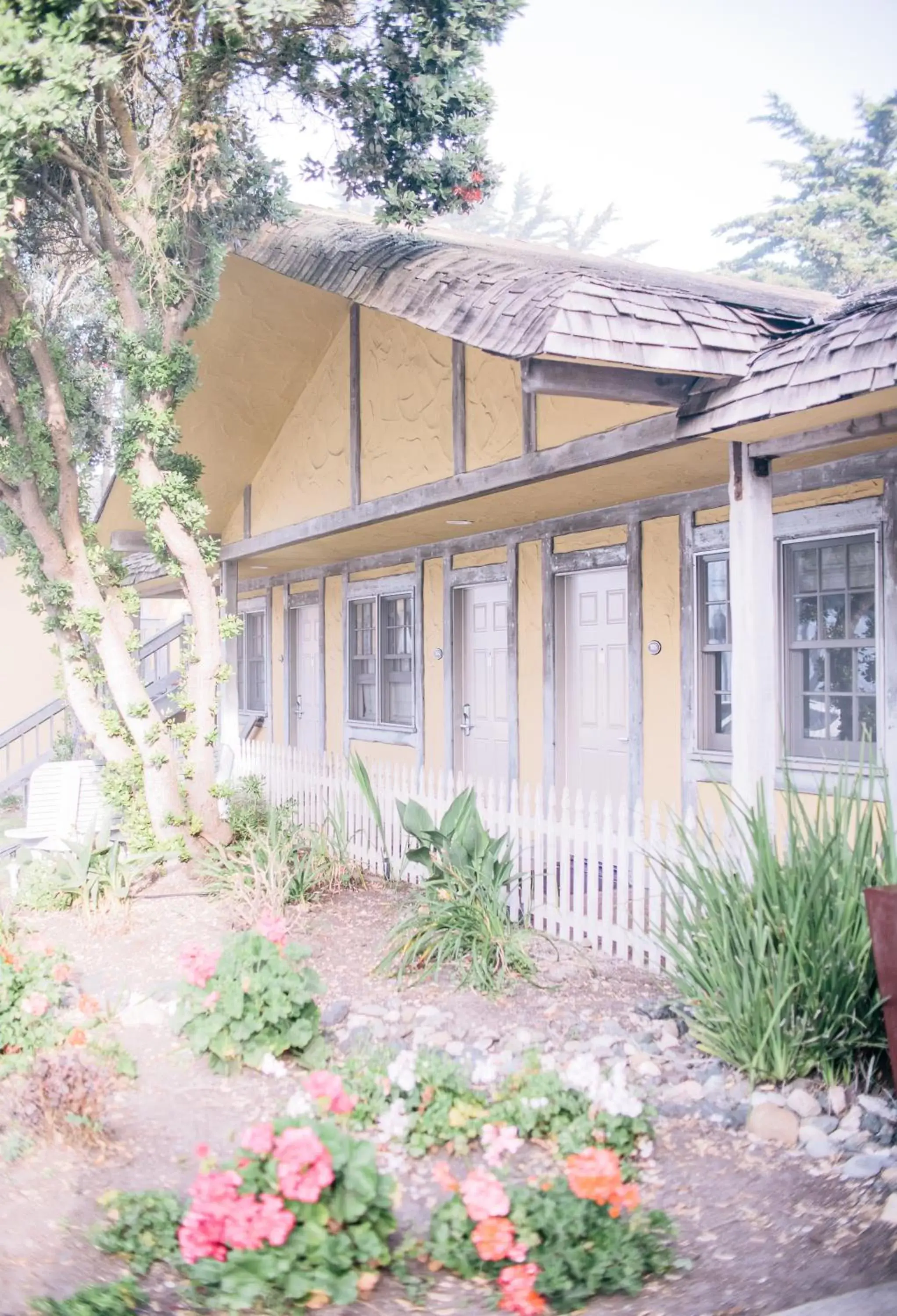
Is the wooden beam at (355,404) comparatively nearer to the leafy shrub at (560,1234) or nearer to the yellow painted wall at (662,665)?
the yellow painted wall at (662,665)

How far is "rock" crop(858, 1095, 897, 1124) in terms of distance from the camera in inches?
157

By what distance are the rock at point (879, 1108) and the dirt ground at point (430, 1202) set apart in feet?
1.27

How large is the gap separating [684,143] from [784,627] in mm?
39839

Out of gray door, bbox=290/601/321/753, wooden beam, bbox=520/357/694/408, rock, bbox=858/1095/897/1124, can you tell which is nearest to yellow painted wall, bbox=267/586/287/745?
gray door, bbox=290/601/321/753

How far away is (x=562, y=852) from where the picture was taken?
6.75 m

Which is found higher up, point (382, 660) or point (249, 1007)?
point (382, 660)

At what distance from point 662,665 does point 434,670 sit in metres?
3.48

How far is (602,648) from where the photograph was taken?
366 inches

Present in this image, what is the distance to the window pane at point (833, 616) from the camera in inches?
289

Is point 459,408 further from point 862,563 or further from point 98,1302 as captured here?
point 98,1302

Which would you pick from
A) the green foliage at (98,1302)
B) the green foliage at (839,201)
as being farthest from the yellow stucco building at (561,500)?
the green foliage at (839,201)

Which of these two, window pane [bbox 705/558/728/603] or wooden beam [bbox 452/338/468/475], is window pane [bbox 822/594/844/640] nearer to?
window pane [bbox 705/558/728/603]

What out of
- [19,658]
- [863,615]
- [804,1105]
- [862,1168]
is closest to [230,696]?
[863,615]

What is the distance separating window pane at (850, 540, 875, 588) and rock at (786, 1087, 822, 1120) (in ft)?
12.5
